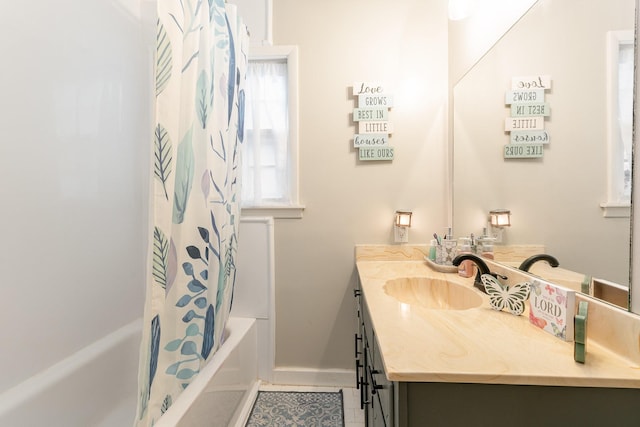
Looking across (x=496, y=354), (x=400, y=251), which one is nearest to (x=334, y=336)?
(x=400, y=251)

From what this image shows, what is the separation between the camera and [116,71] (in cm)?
152

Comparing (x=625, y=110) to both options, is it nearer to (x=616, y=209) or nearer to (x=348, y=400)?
(x=616, y=209)

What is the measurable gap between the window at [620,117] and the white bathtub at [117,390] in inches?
57.2

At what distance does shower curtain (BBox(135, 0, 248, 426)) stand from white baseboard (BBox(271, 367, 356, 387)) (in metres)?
0.71

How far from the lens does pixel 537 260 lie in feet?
3.50

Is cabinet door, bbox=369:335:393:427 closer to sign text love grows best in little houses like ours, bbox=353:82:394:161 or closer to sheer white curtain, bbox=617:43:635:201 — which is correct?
sheer white curtain, bbox=617:43:635:201

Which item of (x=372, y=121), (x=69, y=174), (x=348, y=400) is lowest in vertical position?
(x=348, y=400)

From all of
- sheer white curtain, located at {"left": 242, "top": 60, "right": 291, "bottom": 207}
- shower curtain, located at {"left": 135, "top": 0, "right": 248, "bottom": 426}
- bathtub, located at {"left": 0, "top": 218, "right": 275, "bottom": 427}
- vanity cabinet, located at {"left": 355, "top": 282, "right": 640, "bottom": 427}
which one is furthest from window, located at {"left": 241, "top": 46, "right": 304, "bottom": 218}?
vanity cabinet, located at {"left": 355, "top": 282, "right": 640, "bottom": 427}

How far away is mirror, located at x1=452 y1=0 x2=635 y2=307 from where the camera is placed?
770mm

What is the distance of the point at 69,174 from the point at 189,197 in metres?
0.71

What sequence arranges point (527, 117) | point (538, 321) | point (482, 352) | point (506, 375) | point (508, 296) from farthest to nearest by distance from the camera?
1. point (527, 117)
2. point (508, 296)
3. point (538, 321)
4. point (482, 352)
5. point (506, 375)

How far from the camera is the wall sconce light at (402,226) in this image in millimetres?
1803

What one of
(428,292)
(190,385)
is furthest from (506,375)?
(190,385)

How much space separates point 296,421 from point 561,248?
4.99 feet
